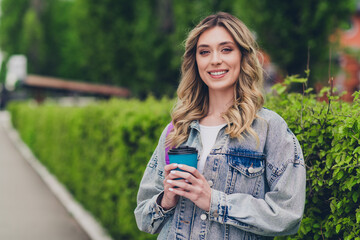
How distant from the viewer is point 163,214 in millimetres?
2156

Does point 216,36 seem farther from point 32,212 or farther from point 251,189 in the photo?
point 32,212

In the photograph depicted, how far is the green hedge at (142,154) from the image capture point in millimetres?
2104

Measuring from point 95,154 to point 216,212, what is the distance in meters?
5.02

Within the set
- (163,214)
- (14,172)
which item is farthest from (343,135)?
(14,172)

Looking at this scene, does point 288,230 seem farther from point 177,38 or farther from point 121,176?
point 177,38

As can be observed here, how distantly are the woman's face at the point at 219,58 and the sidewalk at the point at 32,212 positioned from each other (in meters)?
4.59

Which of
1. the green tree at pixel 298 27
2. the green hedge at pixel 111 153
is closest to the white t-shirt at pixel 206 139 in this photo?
the green hedge at pixel 111 153

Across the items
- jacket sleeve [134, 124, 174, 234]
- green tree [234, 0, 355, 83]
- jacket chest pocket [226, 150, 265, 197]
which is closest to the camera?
jacket chest pocket [226, 150, 265, 197]

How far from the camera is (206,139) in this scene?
2143 millimetres

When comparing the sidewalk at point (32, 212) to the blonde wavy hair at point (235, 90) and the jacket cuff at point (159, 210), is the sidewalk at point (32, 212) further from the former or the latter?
the blonde wavy hair at point (235, 90)

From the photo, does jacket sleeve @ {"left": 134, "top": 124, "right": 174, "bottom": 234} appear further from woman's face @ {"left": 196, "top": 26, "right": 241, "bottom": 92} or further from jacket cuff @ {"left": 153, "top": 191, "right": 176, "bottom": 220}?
woman's face @ {"left": 196, "top": 26, "right": 241, "bottom": 92}

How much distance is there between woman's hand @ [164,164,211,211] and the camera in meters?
1.84

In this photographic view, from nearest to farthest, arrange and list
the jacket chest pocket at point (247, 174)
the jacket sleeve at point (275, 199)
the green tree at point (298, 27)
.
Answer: the jacket sleeve at point (275, 199), the jacket chest pocket at point (247, 174), the green tree at point (298, 27)

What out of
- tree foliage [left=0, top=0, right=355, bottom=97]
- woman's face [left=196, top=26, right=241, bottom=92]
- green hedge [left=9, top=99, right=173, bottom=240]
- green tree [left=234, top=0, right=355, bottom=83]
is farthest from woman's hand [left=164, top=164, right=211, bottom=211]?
green tree [left=234, top=0, right=355, bottom=83]
